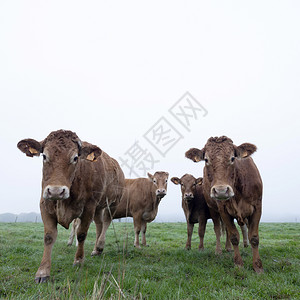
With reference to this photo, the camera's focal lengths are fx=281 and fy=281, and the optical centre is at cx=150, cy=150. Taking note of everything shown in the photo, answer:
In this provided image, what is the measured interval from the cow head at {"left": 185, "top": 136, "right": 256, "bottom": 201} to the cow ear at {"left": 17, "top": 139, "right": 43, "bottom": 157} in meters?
3.48

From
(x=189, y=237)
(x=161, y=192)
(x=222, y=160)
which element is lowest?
(x=189, y=237)

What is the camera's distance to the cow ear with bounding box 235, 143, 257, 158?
634 cm

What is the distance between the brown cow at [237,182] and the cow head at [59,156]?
2528 mm

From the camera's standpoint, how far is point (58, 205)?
5.40m

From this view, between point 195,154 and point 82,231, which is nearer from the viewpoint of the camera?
point 82,231

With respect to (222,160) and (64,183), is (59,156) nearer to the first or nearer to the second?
(64,183)

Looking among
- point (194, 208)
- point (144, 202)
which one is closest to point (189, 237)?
point (194, 208)

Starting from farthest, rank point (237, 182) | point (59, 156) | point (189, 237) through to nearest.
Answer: point (189, 237), point (237, 182), point (59, 156)

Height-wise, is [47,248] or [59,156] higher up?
[59,156]

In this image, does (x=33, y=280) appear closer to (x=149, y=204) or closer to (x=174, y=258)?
(x=174, y=258)

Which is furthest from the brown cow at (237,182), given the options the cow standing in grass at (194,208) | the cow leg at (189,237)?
the cow leg at (189,237)

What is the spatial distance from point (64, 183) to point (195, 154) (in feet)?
11.1

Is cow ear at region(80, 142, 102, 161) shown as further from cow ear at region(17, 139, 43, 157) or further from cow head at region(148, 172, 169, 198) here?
cow head at region(148, 172, 169, 198)

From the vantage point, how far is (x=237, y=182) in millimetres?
6219
